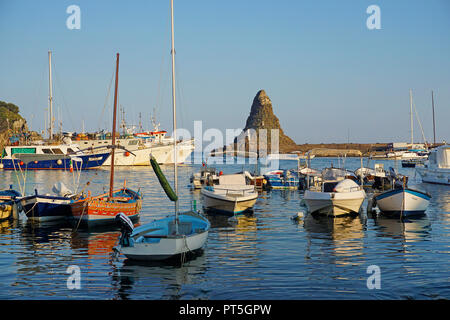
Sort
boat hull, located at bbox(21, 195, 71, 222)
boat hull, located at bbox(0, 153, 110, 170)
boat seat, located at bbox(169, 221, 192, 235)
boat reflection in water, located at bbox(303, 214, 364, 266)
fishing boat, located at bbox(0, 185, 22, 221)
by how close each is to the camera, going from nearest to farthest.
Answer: boat reflection in water, located at bbox(303, 214, 364, 266) < boat seat, located at bbox(169, 221, 192, 235) < boat hull, located at bbox(21, 195, 71, 222) < fishing boat, located at bbox(0, 185, 22, 221) < boat hull, located at bbox(0, 153, 110, 170)

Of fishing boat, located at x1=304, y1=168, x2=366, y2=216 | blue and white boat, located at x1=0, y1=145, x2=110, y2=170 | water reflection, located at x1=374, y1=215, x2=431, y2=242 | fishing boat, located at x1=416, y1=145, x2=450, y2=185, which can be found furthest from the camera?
blue and white boat, located at x1=0, y1=145, x2=110, y2=170

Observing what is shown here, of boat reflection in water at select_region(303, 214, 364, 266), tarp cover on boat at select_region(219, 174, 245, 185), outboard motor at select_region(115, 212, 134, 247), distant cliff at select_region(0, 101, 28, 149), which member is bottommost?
boat reflection in water at select_region(303, 214, 364, 266)

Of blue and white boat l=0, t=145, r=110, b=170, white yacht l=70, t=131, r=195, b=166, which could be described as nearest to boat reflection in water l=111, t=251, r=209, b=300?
blue and white boat l=0, t=145, r=110, b=170

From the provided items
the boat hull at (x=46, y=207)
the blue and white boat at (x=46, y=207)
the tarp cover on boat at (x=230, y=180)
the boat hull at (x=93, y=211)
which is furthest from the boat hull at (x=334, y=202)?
the boat hull at (x=46, y=207)

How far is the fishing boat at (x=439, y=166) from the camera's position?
57.4 m

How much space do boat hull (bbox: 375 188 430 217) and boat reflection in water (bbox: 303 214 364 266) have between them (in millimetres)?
2178

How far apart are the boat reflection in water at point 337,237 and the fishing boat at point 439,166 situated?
31201mm

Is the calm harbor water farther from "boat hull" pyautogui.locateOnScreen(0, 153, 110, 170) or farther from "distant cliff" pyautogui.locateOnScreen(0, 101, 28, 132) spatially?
"distant cliff" pyautogui.locateOnScreen(0, 101, 28, 132)

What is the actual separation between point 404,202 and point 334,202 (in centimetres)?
474

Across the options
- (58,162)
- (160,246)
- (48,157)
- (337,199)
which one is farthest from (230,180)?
(48,157)

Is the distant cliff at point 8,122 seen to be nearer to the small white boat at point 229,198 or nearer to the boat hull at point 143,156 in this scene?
the boat hull at point 143,156

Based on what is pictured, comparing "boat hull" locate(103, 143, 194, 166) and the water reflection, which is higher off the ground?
"boat hull" locate(103, 143, 194, 166)

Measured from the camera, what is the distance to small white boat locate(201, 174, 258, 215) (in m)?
32.4

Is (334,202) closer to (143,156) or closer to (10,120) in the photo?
(143,156)
